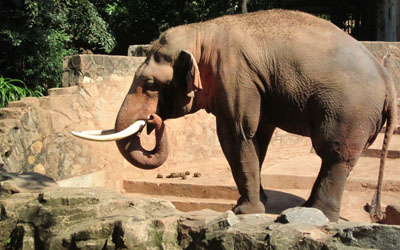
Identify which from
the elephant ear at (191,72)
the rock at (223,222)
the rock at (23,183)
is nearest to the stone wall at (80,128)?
the rock at (23,183)

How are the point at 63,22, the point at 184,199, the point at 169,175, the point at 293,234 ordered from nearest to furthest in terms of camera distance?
1. the point at 293,234
2. the point at 184,199
3. the point at 169,175
4. the point at 63,22

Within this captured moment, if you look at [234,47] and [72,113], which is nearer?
[234,47]

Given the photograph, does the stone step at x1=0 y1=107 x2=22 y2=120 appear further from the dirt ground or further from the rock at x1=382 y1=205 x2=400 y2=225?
the rock at x1=382 y1=205 x2=400 y2=225

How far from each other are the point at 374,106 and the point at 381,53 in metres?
5.51

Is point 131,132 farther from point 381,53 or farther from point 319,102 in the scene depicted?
point 381,53

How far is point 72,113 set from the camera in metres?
7.98

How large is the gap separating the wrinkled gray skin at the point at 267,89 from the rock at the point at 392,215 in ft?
1.55

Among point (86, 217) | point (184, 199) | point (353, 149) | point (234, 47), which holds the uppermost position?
point (234, 47)

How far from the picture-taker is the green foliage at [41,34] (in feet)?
35.4

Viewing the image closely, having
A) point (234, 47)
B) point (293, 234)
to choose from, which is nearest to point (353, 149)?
point (234, 47)

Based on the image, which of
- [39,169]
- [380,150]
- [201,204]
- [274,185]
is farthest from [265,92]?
[380,150]

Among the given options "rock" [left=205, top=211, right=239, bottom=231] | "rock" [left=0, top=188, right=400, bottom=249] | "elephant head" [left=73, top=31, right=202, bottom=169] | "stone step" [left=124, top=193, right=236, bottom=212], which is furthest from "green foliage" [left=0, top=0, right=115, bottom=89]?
"rock" [left=205, top=211, right=239, bottom=231]

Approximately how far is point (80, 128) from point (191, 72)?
2703 mm

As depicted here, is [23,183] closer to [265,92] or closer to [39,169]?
[39,169]
